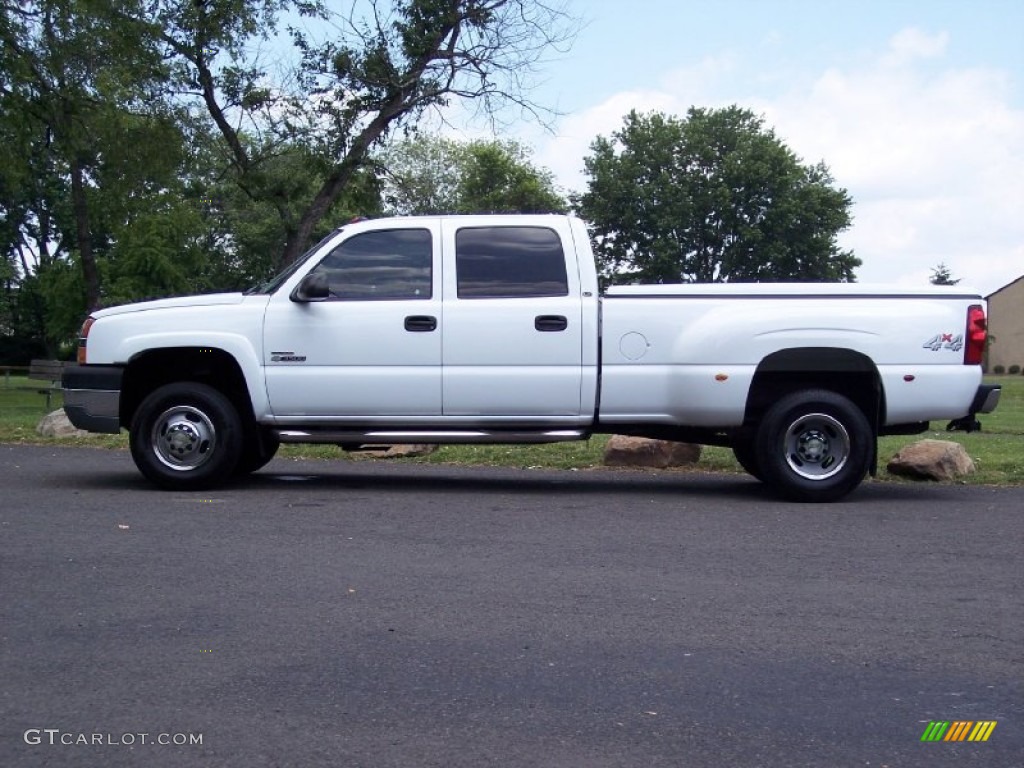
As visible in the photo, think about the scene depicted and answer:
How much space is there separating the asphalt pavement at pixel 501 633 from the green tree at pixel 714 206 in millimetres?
39866

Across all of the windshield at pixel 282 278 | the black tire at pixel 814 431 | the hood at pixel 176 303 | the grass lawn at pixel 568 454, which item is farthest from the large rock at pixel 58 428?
the black tire at pixel 814 431

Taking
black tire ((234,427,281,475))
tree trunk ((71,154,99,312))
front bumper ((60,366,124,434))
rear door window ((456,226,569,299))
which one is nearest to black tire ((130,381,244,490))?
front bumper ((60,366,124,434))

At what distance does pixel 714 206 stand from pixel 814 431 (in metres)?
42.1

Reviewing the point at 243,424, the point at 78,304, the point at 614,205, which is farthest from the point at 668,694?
the point at 614,205

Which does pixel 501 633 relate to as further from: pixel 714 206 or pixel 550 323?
pixel 714 206

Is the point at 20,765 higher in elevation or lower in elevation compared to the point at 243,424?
lower

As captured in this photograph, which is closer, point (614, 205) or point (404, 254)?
point (404, 254)

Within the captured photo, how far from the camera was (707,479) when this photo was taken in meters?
11.3

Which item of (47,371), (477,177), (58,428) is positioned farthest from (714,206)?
(58,428)

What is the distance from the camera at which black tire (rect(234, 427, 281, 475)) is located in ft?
32.7

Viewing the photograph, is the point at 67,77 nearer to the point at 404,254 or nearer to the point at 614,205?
the point at 404,254

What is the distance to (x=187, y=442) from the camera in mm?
9633

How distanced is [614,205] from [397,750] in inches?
1975

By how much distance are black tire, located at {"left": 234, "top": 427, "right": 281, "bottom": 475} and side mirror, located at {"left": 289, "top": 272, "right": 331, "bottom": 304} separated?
3.66 ft
